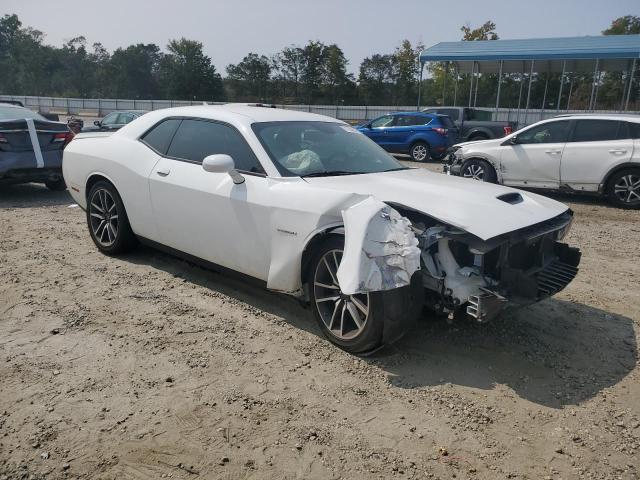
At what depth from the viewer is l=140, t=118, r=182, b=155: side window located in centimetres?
484

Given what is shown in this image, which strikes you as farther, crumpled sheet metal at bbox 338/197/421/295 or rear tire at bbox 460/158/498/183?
rear tire at bbox 460/158/498/183

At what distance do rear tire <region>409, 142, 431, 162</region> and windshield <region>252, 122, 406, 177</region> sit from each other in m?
11.9

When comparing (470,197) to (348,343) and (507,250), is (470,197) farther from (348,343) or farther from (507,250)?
(348,343)

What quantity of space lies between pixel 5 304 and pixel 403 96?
1957 inches

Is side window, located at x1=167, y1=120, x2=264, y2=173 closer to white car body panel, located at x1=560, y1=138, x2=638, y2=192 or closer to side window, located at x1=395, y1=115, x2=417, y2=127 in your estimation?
white car body panel, located at x1=560, y1=138, x2=638, y2=192

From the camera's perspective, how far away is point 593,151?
9.01 m

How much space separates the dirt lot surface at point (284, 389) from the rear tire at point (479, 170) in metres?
5.53

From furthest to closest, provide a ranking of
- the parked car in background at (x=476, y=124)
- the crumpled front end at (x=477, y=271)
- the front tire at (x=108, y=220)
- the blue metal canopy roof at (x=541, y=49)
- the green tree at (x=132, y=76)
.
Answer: the green tree at (x=132, y=76) → the blue metal canopy roof at (x=541, y=49) → the parked car in background at (x=476, y=124) → the front tire at (x=108, y=220) → the crumpled front end at (x=477, y=271)

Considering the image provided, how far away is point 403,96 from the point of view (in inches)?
1996

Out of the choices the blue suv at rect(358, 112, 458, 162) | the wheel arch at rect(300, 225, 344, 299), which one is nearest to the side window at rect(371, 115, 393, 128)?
the blue suv at rect(358, 112, 458, 162)

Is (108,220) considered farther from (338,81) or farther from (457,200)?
(338,81)

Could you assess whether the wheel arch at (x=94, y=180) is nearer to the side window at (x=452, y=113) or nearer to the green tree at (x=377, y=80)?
the side window at (x=452, y=113)

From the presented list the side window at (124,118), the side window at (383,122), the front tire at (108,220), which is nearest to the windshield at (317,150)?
the front tire at (108,220)

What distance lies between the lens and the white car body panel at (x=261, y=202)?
3.44m
